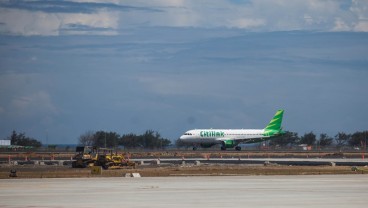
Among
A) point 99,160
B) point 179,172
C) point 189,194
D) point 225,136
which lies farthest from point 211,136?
point 189,194

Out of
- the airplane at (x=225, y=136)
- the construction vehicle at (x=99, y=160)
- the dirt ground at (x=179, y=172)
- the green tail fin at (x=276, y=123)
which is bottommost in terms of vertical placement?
the dirt ground at (x=179, y=172)

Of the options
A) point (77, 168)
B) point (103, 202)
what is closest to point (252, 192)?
point (103, 202)

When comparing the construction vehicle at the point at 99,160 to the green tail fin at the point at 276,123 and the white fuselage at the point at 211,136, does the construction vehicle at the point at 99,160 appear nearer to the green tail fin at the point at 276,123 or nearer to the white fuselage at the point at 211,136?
the white fuselage at the point at 211,136

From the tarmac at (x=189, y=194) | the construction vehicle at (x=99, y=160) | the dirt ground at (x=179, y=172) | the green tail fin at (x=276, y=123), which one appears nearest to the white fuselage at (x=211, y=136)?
the green tail fin at (x=276, y=123)

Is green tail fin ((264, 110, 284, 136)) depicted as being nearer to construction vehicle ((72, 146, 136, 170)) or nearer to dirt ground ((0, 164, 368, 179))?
construction vehicle ((72, 146, 136, 170))

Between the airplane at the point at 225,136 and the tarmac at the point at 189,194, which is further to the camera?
the airplane at the point at 225,136

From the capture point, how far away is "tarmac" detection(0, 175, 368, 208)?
34219 millimetres

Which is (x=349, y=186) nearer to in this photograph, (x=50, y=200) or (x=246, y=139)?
(x=50, y=200)

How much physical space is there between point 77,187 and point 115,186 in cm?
229

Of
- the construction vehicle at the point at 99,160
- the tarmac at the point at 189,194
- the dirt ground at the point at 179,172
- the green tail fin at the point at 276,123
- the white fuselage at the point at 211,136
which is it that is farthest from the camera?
the green tail fin at the point at 276,123

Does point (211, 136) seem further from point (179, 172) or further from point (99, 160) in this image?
point (179, 172)

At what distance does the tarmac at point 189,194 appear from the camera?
112 feet

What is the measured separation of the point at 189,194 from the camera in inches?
1549

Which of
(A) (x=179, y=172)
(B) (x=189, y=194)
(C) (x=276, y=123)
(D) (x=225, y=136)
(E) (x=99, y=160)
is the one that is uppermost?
(C) (x=276, y=123)
